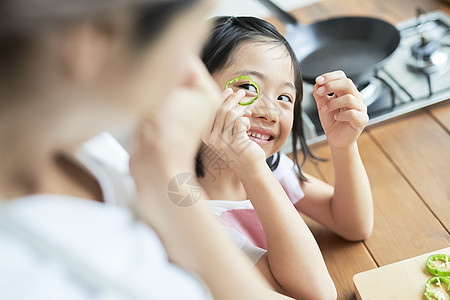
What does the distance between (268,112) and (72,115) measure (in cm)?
61

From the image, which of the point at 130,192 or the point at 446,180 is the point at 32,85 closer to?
the point at 130,192

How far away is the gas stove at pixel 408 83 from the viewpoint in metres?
1.18

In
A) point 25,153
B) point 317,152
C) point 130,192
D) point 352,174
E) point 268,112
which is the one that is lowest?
point 317,152

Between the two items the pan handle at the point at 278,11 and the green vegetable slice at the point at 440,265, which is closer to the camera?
the green vegetable slice at the point at 440,265

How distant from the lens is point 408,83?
1.24 metres

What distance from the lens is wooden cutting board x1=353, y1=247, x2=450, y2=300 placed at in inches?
28.9

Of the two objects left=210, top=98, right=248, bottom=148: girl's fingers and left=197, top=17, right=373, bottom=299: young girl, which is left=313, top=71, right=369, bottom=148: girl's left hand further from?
left=210, top=98, right=248, bottom=148: girl's fingers

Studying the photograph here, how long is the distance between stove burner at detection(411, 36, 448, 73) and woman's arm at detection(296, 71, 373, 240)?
487 mm

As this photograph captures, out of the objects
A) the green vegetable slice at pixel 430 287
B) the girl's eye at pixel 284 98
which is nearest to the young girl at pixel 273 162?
the girl's eye at pixel 284 98

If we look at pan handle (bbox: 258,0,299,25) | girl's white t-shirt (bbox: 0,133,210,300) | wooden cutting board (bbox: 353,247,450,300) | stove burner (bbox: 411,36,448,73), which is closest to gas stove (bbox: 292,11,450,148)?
stove burner (bbox: 411,36,448,73)

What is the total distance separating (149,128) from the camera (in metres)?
0.31

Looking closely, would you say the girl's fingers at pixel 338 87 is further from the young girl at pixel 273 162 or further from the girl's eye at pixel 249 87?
the girl's eye at pixel 249 87

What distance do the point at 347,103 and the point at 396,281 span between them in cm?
28

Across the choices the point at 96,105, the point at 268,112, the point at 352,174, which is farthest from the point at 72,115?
the point at 352,174
